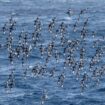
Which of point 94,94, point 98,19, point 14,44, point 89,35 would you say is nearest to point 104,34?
point 89,35

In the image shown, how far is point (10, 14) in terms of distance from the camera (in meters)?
194

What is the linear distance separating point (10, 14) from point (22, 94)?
232 feet

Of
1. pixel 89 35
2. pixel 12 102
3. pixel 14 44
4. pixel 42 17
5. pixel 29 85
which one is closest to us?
pixel 12 102

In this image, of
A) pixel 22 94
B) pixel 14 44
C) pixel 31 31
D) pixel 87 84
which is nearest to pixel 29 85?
pixel 22 94

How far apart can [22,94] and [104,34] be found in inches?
2253

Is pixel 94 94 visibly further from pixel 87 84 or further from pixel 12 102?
pixel 12 102

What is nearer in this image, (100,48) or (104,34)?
(100,48)

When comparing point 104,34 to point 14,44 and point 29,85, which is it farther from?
point 29,85

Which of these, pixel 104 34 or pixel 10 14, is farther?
pixel 10 14

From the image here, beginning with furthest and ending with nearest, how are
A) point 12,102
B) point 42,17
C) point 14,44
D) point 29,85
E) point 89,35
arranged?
point 42,17, point 89,35, point 14,44, point 29,85, point 12,102

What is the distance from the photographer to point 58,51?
157 m

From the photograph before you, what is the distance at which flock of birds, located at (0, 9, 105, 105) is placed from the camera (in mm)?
139875

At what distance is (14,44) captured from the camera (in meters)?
160

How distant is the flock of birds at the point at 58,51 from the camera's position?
140 m
